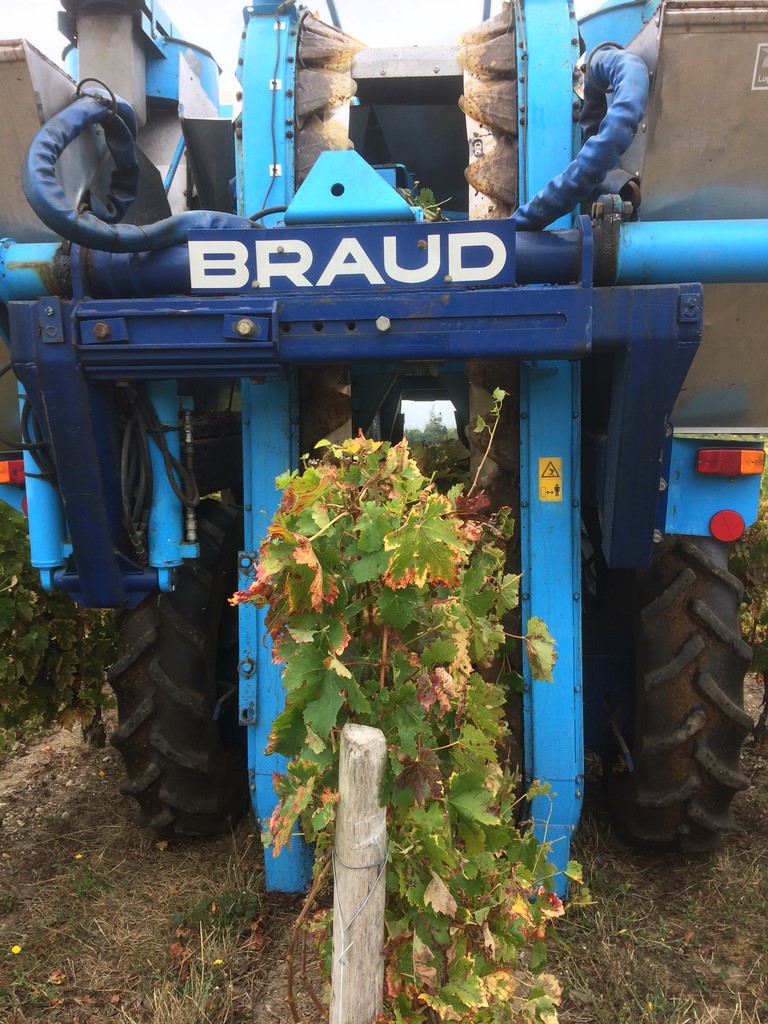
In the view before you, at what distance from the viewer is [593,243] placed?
6.96ft

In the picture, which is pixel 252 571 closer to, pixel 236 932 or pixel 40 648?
pixel 236 932

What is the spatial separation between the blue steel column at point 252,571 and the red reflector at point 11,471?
0.84 meters

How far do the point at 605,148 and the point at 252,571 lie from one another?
1506 mm

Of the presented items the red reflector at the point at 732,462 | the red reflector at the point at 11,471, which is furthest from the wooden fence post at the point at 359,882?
the red reflector at the point at 11,471

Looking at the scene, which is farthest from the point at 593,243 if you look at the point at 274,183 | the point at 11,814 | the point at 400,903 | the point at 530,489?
the point at 11,814

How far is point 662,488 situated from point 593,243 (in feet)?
2.70

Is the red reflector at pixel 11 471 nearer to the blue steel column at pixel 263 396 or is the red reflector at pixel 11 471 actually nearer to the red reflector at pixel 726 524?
the blue steel column at pixel 263 396

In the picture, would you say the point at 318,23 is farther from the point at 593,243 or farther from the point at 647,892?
the point at 647,892

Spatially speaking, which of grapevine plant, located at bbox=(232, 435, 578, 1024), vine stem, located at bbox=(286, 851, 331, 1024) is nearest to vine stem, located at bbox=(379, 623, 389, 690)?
grapevine plant, located at bbox=(232, 435, 578, 1024)

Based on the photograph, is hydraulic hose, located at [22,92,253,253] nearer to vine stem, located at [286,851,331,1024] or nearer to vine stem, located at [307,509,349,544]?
vine stem, located at [307,509,349,544]

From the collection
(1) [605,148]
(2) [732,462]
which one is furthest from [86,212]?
(2) [732,462]

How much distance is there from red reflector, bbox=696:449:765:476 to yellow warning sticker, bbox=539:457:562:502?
1.46 ft

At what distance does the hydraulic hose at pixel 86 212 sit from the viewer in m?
2.04

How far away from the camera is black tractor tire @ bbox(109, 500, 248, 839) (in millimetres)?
2762
